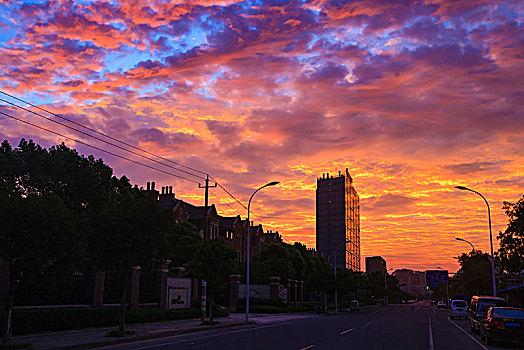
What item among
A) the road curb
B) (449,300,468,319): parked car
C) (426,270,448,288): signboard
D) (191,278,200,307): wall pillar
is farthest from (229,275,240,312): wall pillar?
(426,270,448,288): signboard

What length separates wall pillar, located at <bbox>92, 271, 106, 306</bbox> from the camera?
30.6m

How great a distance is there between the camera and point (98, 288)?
30953mm

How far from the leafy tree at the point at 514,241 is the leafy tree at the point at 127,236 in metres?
21.4

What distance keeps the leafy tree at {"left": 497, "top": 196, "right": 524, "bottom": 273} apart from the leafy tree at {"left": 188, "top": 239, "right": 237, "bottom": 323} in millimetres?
17808

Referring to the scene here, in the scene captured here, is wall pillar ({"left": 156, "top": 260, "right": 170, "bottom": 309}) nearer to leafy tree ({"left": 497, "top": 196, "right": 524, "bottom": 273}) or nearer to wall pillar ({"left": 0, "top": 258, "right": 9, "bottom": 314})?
wall pillar ({"left": 0, "top": 258, "right": 9, "bottom": 314})

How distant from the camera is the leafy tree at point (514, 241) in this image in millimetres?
32125

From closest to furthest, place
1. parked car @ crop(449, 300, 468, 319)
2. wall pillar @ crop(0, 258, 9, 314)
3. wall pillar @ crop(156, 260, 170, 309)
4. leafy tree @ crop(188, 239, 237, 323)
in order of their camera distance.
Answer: wall pillar @ crop(0, 258, 9, 314)
leafy tree @ crop(188, 239, 237, 323)
wall pillar @ crop(156, 260, 170, 309)
parked car @ crop(449, 300, 468, 319)

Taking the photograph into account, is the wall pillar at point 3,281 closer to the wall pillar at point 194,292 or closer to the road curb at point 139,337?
the road curb at point 139,337

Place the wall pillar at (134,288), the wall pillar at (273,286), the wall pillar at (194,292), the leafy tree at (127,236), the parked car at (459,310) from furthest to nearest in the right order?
the wall pillar at (273,286)
the parked car at (459,310)
the wall pillar at (194,292)
the wall pillar at (134,288)
the leafy tree at (127,236)

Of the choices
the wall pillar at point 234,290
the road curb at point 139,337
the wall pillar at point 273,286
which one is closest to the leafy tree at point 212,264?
the road curb at point 139,337

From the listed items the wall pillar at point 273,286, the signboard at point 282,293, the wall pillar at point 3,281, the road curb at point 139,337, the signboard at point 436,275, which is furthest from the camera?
the signboard at point 436,275

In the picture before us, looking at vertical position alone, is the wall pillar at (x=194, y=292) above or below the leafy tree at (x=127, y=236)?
below

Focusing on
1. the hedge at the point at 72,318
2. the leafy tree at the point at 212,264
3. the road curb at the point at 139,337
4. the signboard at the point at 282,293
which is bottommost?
the road curb at the point at 139,337

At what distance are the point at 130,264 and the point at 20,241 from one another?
7.51 metres
